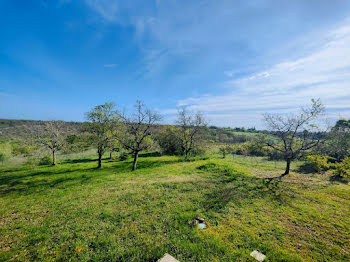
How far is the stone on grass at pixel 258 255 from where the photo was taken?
183 inches

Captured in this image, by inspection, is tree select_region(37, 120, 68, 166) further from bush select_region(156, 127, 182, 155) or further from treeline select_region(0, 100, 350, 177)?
bush select_region(156, 127, 182, 155)

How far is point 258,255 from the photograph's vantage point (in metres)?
4.76

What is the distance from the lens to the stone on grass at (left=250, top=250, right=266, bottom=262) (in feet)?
15.2

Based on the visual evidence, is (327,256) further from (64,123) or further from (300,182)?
(64,123)

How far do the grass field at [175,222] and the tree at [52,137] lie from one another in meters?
11.6

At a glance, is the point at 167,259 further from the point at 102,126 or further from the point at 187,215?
the point at 102,126

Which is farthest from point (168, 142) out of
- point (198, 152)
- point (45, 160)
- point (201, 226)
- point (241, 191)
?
point (201, 226)

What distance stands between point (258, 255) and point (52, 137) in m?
30.5

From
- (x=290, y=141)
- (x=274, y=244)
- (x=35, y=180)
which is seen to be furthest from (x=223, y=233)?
(x=35, y=180)

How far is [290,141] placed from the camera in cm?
1385

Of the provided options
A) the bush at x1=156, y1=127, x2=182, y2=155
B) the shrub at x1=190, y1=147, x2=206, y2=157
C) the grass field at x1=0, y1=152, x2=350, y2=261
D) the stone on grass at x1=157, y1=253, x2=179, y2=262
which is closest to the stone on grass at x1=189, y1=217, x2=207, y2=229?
the grass field at x1=0, y1=152, x2=350, y2=261

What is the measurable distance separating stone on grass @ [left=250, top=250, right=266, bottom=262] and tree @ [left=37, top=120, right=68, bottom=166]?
1147 inches

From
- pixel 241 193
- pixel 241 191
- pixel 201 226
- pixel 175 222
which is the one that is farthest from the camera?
pixel 241 191

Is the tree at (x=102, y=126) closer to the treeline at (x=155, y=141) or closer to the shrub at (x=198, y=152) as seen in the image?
Result: the treeline at (x=155, y=141)
